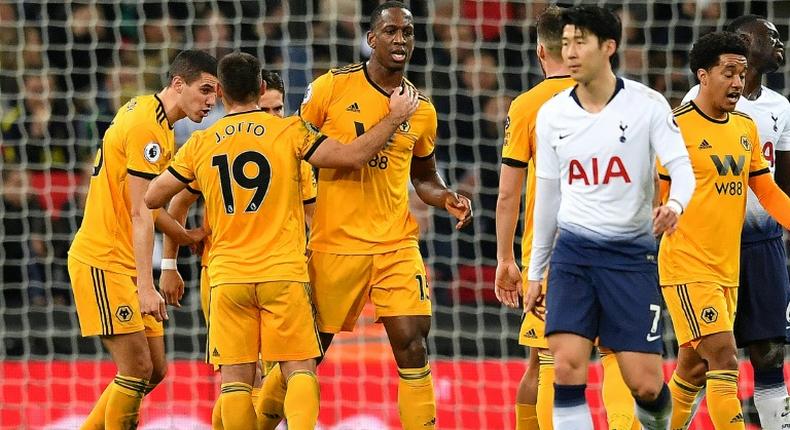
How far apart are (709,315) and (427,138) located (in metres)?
1.55

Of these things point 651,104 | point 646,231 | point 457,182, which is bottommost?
point 457,182

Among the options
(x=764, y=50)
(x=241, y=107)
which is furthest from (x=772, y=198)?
(x=241, y=107)

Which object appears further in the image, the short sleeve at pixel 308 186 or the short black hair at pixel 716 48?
the short sleeve at pixel 308 186

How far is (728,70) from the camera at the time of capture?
21.1 ft

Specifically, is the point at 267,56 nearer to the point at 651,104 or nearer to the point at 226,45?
the point at 226,45

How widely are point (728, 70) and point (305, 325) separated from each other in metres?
2.21

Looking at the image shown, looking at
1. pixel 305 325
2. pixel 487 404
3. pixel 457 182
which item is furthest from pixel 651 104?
pixel 457 182

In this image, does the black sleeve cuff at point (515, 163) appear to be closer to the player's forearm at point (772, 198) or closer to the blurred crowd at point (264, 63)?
the player's forearm at point (772, 198)

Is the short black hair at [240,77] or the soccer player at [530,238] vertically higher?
the short black hair at [240,77]

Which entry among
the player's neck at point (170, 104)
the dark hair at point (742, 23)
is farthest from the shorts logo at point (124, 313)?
the dark hair at point (742, 23)

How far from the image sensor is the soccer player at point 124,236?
6.87 m

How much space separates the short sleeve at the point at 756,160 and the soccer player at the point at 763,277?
0.30 metres

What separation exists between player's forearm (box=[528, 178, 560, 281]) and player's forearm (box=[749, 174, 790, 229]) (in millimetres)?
1291

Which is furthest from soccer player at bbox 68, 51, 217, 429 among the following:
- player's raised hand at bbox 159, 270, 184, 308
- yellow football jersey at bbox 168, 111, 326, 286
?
yellow football jersey at bbox 168, 111, 326, 286
